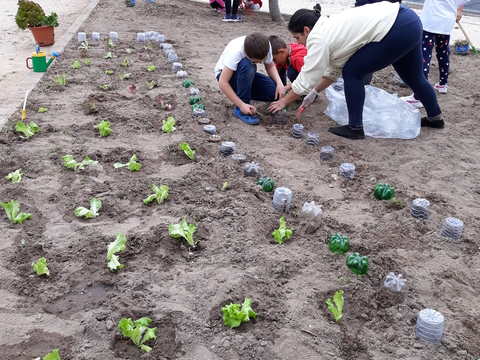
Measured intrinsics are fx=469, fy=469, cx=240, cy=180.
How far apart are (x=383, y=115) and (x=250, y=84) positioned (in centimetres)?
139

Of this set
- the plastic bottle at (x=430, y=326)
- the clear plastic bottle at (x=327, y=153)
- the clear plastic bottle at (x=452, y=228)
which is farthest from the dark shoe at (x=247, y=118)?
the plastic bottle at (x=430, y=326)

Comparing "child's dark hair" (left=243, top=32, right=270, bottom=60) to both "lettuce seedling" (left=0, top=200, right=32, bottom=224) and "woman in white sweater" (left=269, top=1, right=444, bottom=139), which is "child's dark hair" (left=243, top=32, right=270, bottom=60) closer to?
"woman in white sweater" (left=269, top=1, right=444, bottom=139)

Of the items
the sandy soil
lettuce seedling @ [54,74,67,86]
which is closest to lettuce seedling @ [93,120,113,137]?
the sandy soil

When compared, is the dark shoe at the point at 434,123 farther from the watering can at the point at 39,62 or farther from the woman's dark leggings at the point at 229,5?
the woman's dark leggings at the point at 229,5

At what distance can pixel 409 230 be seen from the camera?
311 cm

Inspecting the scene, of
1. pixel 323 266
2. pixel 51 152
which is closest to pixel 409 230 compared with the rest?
pixel 323 266

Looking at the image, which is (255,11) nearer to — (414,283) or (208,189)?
(208,189)

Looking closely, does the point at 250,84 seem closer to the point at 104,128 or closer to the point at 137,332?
the point at 104,128

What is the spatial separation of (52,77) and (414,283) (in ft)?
15.8

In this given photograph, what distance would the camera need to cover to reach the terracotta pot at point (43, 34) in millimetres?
7137

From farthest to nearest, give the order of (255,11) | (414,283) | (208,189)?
(255,11)
(208,189)
(414,283)

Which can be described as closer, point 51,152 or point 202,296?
point 202,296

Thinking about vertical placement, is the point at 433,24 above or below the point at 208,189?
above

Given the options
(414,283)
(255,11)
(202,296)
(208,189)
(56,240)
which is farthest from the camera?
(255,11)
